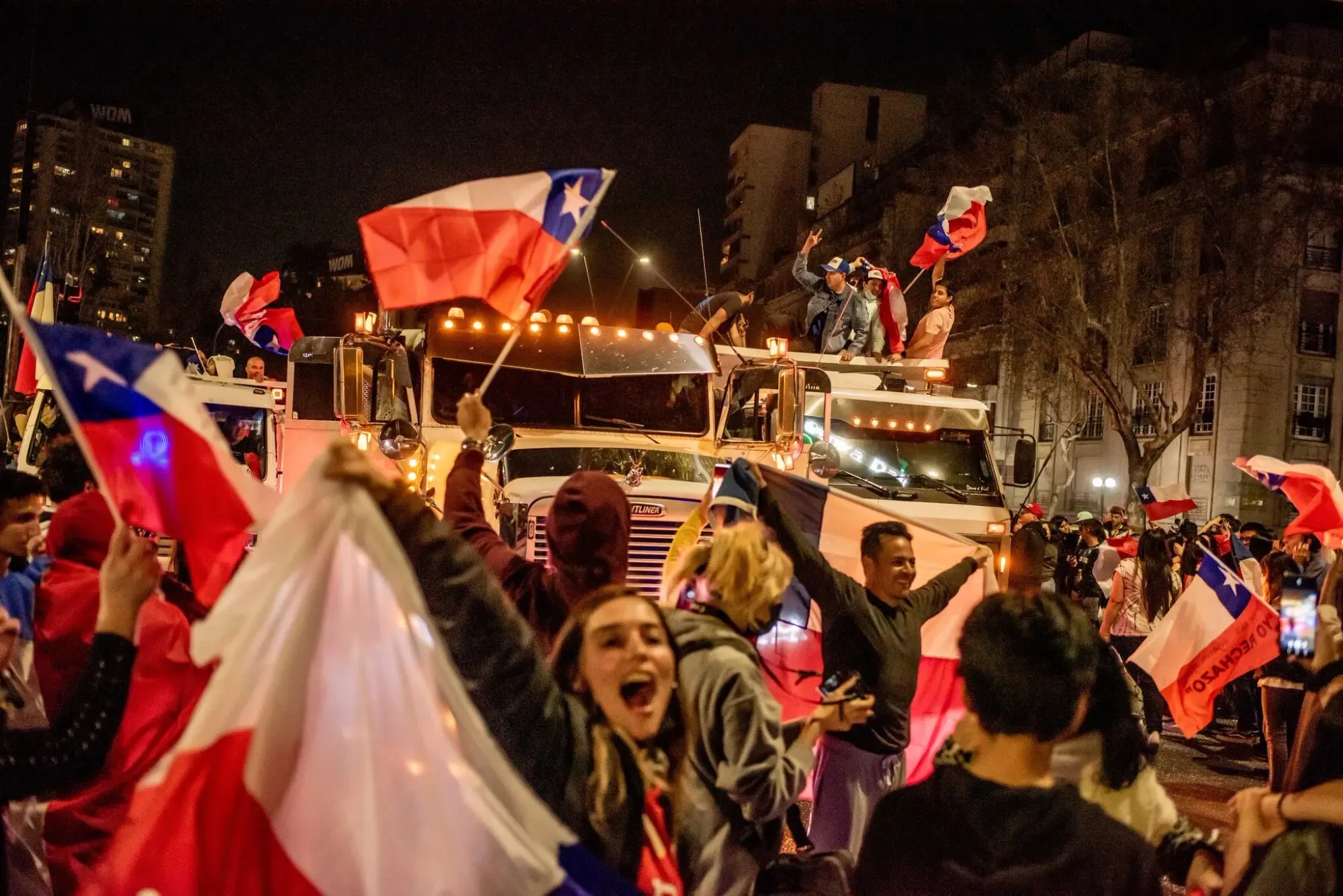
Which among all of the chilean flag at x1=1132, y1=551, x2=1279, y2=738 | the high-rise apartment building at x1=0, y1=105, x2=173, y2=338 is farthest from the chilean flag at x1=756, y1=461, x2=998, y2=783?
the high-rise apartment building at x1=0, y1=105, x2=173, y2=338

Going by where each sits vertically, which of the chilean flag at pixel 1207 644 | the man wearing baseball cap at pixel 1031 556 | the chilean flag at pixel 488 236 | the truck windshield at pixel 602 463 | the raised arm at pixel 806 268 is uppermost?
the raised arm at pixel 806 268

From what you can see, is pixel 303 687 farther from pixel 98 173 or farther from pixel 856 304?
pixel 98 173

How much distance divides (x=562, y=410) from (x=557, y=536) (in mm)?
5254

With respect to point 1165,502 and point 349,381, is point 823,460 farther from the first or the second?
point 1165,502

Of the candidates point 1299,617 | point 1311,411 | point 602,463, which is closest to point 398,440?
point 602,463

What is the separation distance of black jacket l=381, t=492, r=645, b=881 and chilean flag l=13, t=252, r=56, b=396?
1190 cm

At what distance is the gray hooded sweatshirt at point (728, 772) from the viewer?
2652 millimetres

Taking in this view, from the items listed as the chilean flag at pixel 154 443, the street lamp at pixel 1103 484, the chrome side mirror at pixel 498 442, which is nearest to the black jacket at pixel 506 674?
the chilean flag at pixel 154 443

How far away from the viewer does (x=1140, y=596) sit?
29.9ft

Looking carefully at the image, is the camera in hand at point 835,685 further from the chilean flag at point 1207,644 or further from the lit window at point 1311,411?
the lit window at point 1311,411

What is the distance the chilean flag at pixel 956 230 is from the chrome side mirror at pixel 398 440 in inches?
285

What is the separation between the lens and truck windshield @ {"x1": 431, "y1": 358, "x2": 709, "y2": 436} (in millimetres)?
8836

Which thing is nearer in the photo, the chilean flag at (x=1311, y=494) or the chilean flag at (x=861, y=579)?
the chilean flag at (x=861, y=579)

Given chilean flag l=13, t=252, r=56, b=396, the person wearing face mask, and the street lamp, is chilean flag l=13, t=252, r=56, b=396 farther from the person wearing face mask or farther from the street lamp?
the street lamp
